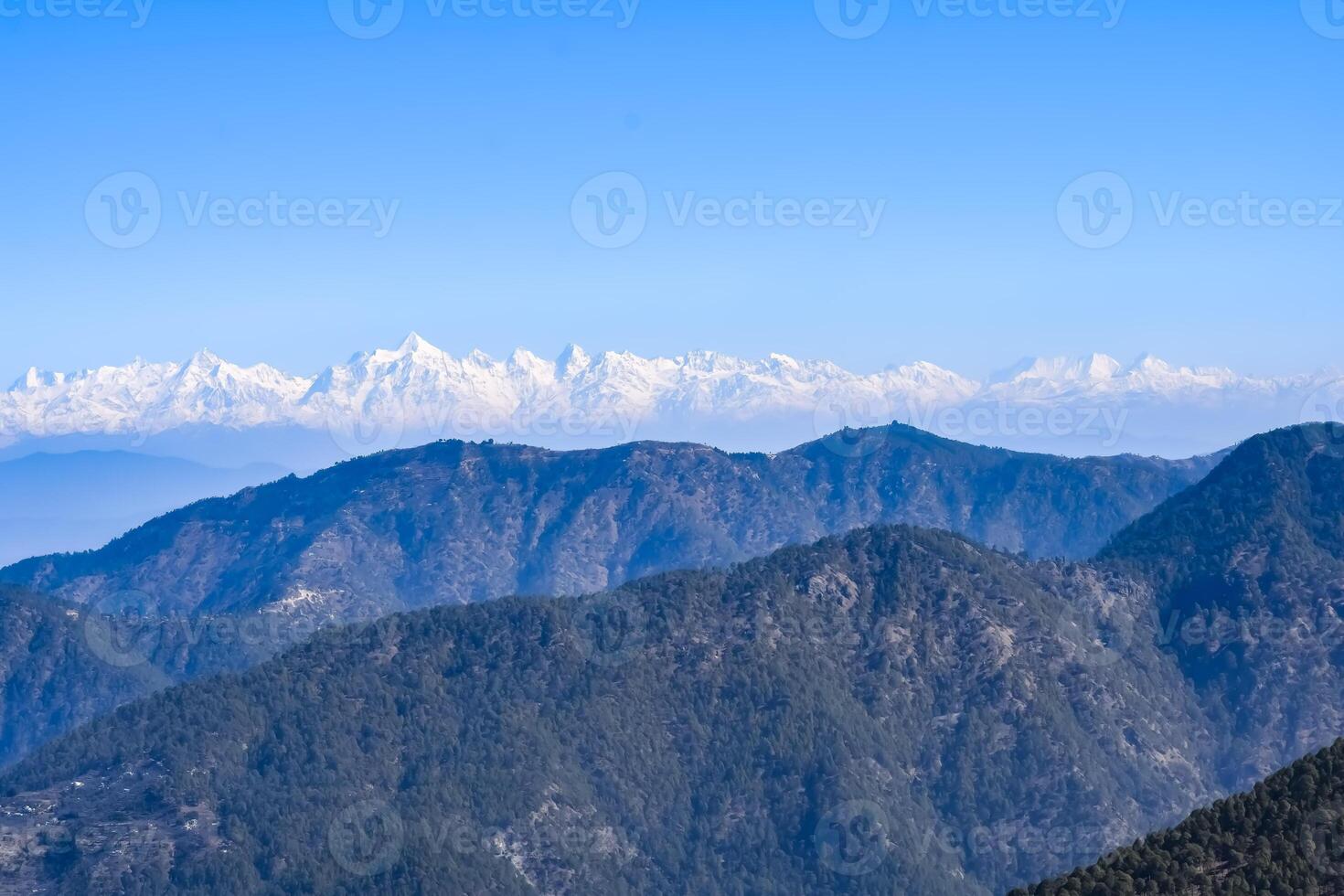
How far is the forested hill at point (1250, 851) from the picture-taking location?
17212 centimetres

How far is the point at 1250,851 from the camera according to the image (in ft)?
588

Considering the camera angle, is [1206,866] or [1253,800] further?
[1253,800]

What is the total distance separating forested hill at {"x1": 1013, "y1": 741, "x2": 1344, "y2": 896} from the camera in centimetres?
17212

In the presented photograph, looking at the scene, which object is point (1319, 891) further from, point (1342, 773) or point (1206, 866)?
point (1342, 773)

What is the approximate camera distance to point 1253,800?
19125 cm

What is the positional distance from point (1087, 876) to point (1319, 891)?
23432 mm

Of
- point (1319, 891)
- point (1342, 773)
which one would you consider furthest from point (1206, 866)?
point (1342, 773)

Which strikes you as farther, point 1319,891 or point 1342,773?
point 1342,773

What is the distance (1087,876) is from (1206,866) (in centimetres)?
1306

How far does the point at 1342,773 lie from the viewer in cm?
19062

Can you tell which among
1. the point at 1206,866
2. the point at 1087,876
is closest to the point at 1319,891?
the point at 1206,866

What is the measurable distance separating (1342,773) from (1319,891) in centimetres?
2418

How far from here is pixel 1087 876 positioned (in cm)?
17812

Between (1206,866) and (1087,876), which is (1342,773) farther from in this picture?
(1087,876)
